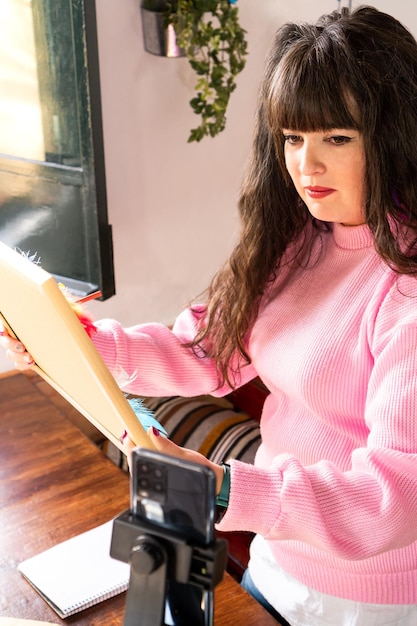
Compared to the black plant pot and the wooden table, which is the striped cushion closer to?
the wooden table

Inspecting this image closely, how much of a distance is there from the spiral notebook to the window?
0.80 m

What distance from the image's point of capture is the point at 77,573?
1.27 m

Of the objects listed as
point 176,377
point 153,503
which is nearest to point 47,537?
point 176,377

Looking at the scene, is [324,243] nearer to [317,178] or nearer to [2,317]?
[317,178]

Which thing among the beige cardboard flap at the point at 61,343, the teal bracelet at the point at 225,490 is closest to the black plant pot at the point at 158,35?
the beige cardboard flap at the point at 61,343

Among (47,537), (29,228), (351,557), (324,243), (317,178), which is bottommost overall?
(47,537)

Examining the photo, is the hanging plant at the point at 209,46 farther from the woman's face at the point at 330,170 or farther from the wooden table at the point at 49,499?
the woman's face at the point at 330,170

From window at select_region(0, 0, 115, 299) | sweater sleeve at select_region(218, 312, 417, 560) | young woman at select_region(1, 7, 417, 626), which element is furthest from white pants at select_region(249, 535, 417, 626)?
window at select_region(0, 0, 115, 299)

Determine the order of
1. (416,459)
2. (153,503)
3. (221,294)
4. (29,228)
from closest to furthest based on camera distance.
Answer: (153,503) < (416,459) < (221,294) < (29,228)

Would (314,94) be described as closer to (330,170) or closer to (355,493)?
(330,170)

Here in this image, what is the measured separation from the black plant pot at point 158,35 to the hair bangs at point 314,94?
1164 millimetres

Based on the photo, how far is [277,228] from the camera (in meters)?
1.31

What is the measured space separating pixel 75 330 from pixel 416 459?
460mm

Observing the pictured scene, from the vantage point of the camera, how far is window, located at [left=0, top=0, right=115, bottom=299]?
1.86 metres
